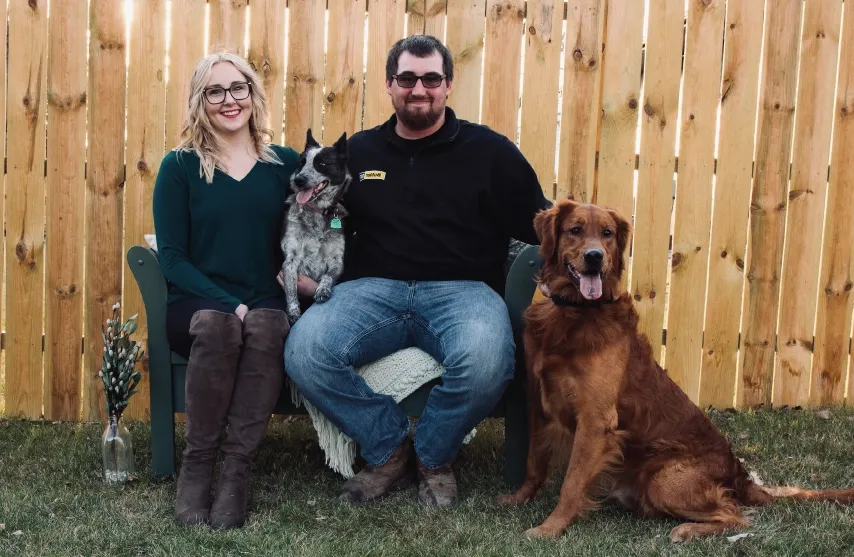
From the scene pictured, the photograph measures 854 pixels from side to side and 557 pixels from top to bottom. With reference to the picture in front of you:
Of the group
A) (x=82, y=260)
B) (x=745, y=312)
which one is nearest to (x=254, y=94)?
(x=82, y=260)

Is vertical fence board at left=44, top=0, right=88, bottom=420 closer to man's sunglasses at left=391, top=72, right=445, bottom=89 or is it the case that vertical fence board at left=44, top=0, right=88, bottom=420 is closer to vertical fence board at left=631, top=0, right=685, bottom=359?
man's sunglasses at left=391, top=72, right=445, bottom=89

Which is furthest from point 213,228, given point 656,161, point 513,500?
point 656,161

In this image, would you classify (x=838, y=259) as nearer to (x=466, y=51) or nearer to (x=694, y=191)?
(x=694, y=191)

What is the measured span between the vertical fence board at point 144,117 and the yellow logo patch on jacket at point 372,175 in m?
1.11

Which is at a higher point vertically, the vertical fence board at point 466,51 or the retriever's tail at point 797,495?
the vertical fence board at point 466,51

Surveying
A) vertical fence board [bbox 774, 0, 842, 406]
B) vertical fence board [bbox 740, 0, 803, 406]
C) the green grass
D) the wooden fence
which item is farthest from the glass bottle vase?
vertical fence board [bbox 774, 0, 842, 406]

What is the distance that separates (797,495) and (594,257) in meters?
1.10

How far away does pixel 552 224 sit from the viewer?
292 cm

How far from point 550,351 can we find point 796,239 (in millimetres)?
1956

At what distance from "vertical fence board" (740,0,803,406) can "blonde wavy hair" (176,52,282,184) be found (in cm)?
237

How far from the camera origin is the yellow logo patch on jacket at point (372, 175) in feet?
11.0

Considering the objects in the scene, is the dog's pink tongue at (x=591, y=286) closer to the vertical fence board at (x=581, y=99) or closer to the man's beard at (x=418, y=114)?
the man's beard at (x=418, y=114)

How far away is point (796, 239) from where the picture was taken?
4.12 meters

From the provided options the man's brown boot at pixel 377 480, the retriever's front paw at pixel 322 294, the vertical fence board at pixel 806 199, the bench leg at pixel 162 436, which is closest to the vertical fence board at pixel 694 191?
the vertical fence board at pixel 806 199
